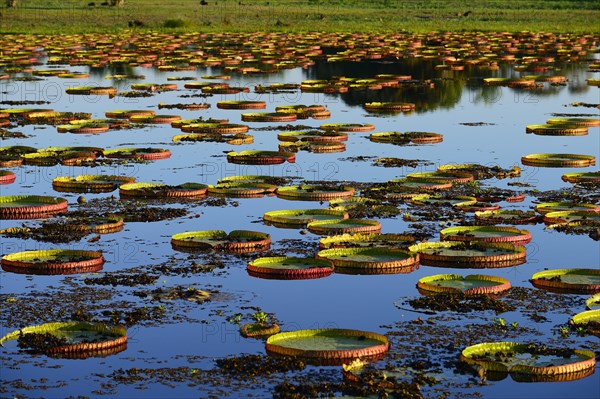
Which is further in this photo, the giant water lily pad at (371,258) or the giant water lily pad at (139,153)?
the giant water lily pad at (139,153)

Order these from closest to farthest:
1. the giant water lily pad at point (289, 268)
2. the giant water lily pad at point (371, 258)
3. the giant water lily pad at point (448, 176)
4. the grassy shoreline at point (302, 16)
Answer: the giant water lily pad at point (289, 268) → the giant water lily pad at point (371, 258) → the giant water lily pad at point (448, 176) → the grassy shoreline at point (302, 16)

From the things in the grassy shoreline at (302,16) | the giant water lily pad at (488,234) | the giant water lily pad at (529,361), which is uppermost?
the giant water lily pad at (488,234)

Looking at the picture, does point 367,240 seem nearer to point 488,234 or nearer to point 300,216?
point 488,234

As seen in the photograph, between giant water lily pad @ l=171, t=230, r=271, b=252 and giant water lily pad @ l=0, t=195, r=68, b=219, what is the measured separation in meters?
2.77

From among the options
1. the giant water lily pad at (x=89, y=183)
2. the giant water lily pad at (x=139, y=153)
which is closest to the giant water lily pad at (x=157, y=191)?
the giant water lily pad at (x=89, y=183)

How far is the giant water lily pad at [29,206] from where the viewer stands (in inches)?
765

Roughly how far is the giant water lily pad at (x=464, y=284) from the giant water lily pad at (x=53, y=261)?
153 inches

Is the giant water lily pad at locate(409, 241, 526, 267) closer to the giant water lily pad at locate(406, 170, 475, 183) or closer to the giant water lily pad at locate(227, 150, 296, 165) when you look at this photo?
the giant water lily pad at locate(406, 170, 475, 183)

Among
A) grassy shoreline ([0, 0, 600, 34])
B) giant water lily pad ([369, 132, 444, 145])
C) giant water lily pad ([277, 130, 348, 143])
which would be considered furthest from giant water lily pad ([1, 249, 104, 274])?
grassy shoreline ([0, 0, 600, 34])

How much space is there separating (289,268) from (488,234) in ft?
9.94

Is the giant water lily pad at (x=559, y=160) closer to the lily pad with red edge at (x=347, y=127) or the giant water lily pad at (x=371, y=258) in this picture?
the lily pad with red edge at (x=347, y=127)

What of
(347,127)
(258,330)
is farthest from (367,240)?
(347,127)

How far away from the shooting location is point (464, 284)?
1504 cm

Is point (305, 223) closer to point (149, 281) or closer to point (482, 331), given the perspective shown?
point (149, 281)
